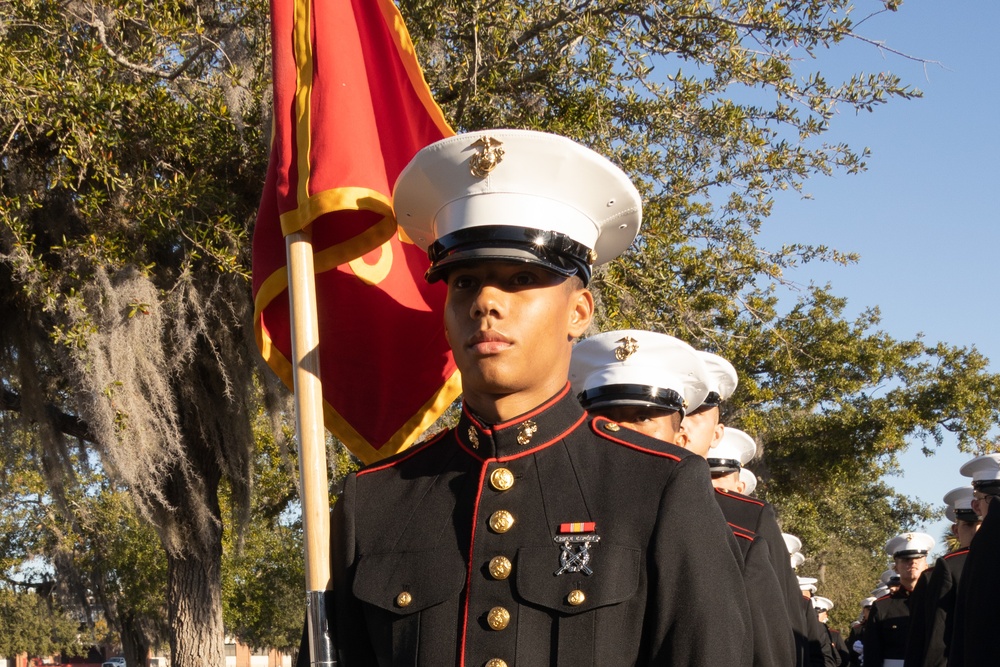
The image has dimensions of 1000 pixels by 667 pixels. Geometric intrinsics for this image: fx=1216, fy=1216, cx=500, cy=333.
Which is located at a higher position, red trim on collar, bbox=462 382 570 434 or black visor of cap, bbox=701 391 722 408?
black visor of cap, bbox=701 391 722 408

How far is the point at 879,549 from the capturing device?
125 ft

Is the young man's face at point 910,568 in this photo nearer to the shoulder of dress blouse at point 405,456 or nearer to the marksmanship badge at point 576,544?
the shoulder of dress blouse at point 405,456

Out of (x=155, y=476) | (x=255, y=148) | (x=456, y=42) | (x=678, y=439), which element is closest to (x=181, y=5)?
(x=255, y=148)

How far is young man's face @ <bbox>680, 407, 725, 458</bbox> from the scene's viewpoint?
4418 millimetres

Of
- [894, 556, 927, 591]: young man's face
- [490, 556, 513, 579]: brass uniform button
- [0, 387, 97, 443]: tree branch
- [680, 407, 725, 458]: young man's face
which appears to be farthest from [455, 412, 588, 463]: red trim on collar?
[894, 556, 927, 591]: young man's face

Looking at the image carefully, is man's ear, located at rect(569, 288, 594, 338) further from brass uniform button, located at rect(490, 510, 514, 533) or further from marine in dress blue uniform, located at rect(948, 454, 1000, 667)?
marine in dress blue uniform, located at rect(948, 454, 1000, 667)

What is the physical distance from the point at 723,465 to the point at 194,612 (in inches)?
161

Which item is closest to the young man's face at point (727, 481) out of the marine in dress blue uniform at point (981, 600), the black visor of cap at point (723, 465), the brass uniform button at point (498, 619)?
the black visor of cap at point (723, 465)

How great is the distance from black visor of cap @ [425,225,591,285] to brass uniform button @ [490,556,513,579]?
0.55m

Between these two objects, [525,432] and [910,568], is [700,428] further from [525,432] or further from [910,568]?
[910,568]

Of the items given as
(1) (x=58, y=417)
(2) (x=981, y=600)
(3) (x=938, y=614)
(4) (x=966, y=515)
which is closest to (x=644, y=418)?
(2) (x=981, y=600)

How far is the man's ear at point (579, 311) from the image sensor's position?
2.41 metres

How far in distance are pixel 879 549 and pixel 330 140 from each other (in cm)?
3802

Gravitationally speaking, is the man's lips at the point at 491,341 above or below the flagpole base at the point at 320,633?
above
